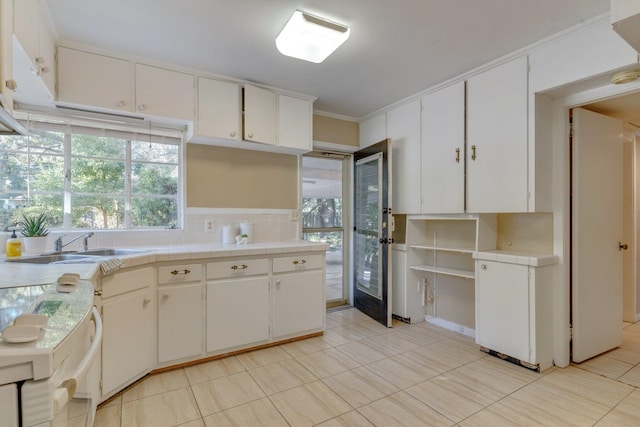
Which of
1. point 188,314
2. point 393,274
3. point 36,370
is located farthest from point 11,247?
point 393,274

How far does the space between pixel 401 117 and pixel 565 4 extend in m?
1.71

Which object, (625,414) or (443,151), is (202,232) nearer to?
(443,151)

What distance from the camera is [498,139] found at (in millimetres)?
2533

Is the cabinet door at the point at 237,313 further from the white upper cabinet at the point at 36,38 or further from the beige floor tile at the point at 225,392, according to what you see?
the white upper cabinet at the point at 36,38

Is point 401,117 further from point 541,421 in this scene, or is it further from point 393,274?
point 541,421

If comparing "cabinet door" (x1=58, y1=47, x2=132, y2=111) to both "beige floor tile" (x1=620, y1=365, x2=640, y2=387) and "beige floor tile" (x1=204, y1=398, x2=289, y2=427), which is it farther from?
"beige floor tile" (x1=620, y1=365, x2=640, y2=387)

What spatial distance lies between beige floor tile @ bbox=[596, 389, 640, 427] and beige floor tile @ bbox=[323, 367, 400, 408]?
119 centimetres

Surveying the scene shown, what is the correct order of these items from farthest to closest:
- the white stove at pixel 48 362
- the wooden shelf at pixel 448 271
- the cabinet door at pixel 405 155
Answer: the cabinet door at pixel 405 155 < the wooden shelf at pixel 448 271 < the white stove at pixel 48 362

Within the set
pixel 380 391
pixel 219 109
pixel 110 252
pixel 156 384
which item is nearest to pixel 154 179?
pixel 110 252

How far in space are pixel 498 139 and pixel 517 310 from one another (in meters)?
1.37

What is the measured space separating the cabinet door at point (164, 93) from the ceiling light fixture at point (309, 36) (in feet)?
3.32

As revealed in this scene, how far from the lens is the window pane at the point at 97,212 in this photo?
8.53ft

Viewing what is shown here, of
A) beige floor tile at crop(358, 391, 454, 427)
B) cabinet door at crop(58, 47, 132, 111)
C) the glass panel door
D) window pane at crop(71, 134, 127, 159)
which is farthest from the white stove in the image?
the glass panel door

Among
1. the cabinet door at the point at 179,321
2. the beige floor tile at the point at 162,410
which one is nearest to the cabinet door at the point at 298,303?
the cabinet door at the point at 179,321
